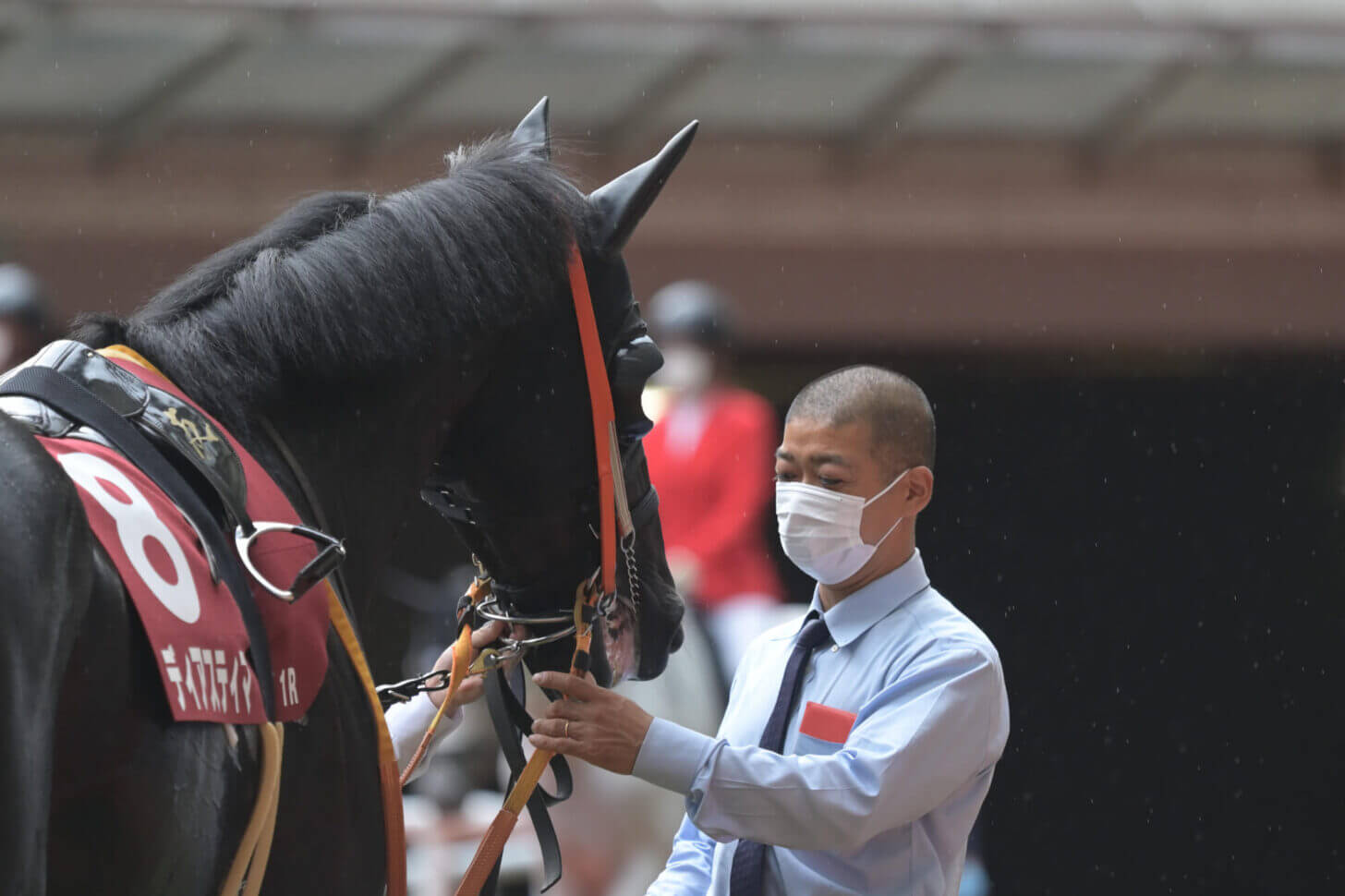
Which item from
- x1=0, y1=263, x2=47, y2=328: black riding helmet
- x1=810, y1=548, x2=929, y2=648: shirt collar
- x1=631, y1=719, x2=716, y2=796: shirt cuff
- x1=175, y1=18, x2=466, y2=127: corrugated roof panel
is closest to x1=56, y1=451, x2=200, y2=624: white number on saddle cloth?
x1=631, y1=719, x2=716, y2=796: shirt cuff

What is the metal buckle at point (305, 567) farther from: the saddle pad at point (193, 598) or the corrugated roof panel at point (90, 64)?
the corrugated roof panel at point (90, 64)

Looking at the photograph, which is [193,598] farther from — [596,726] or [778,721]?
[778,721]

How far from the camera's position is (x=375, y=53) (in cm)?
648

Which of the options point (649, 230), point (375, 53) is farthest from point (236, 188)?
point (649, 230)

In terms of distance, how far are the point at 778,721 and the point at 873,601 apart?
218mm

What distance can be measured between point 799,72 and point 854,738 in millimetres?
5038

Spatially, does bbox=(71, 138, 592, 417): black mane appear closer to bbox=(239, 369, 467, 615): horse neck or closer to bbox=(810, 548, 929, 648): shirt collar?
bbox=(239, 369, 467, 615): horse neck

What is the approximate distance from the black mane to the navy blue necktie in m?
0.62

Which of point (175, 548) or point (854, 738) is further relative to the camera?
point (854, 738)

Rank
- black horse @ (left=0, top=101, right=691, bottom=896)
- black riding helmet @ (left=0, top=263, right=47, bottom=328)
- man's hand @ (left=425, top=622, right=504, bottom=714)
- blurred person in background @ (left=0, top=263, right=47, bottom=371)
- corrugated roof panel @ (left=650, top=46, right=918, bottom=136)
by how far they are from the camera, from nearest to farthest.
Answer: black horse @ (left=0, top=101, right=691, bottom=896) → man's hand @ (left=425, top=622, right=504, bottom=714) → blurred person in background @ (left=0, top=263, right=47, bottom=371) → black riding helmet @ (left=0, top=263, right=47, bottom=328) → corrugated roof panel @ (left=650, top=46, right=918, bottom=136)

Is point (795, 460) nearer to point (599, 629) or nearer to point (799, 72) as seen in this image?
point (599, 629)

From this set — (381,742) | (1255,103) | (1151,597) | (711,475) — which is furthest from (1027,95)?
(381,742)

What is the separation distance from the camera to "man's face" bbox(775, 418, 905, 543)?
7.02 ft

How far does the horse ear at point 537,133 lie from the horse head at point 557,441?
0.01m
